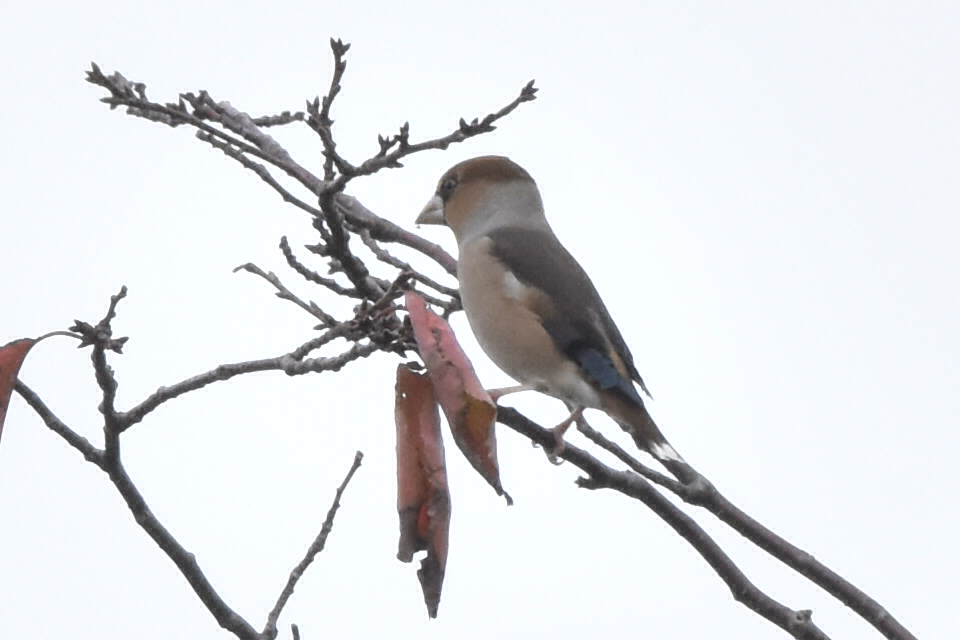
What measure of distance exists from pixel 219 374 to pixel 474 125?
82 centimetres

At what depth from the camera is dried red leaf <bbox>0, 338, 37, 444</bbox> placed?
219 cm

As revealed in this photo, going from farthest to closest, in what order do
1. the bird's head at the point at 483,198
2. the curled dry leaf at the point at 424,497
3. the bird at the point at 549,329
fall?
the bird's head at the point at 483,198 < the bird at the point at 549,329 < the curled dry leaf at the point at 424,497

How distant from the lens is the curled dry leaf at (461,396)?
2256 millimetres

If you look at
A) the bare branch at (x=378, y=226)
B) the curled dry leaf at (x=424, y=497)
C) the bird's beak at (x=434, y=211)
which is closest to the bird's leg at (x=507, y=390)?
the bare branch at (x=378, y=226)

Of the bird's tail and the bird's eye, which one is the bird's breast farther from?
the bird's eye

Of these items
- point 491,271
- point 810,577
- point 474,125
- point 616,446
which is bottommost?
point 810,577

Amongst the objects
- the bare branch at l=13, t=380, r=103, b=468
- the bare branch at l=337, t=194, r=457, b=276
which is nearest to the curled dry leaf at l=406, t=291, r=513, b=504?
the bare branch at l=13, t=380, r=103, b=468

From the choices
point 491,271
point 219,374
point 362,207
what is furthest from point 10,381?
point 491,271

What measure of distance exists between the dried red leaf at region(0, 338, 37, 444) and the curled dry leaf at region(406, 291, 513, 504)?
731 millimetres

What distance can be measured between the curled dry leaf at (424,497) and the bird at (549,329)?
1608 millimetres

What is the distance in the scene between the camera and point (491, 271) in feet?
15.8

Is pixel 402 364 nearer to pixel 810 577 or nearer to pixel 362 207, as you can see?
pixel 810 577

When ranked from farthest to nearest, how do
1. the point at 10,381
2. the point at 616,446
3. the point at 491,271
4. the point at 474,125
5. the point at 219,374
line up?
the point at 491,271 < the point at 616,446 < the point at 474,125 < the point at 219,374 < the point at 10,381

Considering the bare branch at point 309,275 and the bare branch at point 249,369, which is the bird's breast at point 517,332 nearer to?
the bare branch at point 309,275
